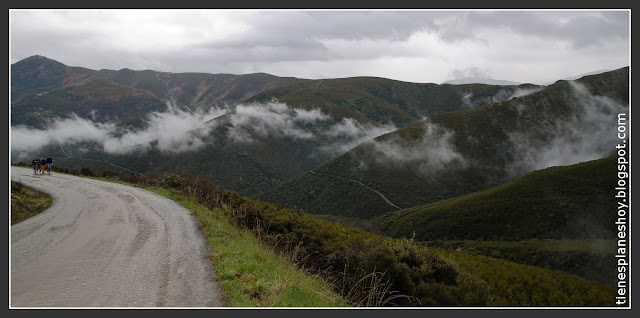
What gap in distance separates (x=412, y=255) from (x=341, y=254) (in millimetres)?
1965

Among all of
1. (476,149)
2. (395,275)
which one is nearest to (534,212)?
(395,275)

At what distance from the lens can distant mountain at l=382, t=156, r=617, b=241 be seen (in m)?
39.6

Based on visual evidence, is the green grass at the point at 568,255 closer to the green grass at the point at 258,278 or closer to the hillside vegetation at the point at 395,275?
the hillside vegetation at the point at 395,275

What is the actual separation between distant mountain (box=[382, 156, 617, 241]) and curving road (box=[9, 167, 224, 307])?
33.6m

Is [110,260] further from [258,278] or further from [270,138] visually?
[270,138]

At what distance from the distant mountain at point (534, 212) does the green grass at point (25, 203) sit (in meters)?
33.8

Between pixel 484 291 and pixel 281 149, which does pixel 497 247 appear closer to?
pixel 484 291

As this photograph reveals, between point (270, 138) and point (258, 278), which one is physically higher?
point (270, 138)

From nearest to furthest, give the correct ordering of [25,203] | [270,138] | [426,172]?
1. [25,203]
2. [426,172]
3. [270,138]

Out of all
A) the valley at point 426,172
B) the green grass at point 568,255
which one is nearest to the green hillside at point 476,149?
the valley at point 426,172

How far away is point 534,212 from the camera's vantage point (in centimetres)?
4497

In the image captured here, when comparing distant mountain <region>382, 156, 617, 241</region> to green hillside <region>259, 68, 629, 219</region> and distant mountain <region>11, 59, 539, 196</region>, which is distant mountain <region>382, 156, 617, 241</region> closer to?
green hillside <region>259, 68, 629, 219</region>

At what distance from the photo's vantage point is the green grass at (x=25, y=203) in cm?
1310

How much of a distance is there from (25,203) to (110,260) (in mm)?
9686
